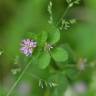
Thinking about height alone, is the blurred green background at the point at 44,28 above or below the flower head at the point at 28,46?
below

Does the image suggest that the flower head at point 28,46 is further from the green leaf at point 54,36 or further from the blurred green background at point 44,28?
the blurred green background at point 44,28

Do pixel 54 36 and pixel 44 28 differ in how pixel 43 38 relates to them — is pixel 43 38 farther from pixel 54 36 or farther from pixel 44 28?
pixel 44 28

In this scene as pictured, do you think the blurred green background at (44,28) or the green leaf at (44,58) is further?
the blurred green background at (44,28)

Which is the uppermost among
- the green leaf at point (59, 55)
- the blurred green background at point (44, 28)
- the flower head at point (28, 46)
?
the flower head at point (28, 46)

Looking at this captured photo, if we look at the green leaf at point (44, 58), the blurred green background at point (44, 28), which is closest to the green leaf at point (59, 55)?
the green leaf at point (44, 58)

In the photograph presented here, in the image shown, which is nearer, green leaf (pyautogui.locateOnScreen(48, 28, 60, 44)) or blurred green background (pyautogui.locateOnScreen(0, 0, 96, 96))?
green leaf (pyautogui.locateOnScreen(48, 28, 60, 44))

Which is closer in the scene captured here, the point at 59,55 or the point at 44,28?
the point at 59,55

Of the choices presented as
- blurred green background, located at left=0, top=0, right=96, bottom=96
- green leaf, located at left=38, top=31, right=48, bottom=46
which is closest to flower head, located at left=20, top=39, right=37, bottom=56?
green leaf, located at left=38, top=31, right=48, bottom=46

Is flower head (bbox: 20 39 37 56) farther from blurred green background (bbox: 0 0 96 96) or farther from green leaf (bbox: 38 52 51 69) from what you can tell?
blurred green background (bbox: 0 0 96 96)

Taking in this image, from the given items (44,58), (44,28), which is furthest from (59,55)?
(44,28)
